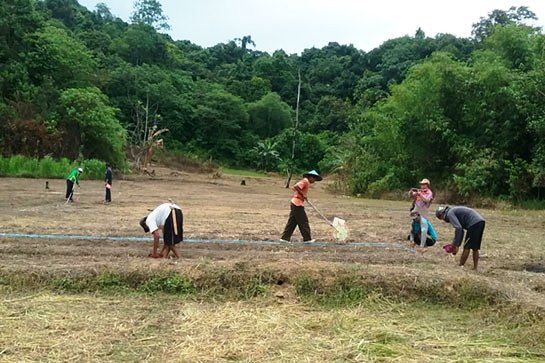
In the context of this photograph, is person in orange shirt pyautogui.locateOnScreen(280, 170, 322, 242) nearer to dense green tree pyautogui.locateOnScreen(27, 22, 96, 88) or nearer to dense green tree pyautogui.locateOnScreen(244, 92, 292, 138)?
dense green tree pyautogui.locateOnScreen(27, 22, 96, 88)

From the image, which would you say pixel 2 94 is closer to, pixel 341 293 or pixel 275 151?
pixel 275 151

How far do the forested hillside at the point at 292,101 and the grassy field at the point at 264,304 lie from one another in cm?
1544

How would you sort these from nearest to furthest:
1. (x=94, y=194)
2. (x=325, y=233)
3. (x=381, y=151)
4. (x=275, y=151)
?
(x=325, y=233) < (x=94, y=194) < (x=381, y=151) < (x=275, y=151)

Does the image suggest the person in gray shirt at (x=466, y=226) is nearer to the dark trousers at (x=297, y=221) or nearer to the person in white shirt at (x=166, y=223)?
the dark trousers at (x=297, y=221)

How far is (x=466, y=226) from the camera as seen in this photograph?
8.62 m

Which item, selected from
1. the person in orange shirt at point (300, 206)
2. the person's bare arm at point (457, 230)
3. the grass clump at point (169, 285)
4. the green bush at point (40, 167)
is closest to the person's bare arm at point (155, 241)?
the grass clump at point (169, 285)

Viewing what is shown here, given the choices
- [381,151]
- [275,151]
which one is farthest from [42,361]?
[275,151]

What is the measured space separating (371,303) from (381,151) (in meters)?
25.9

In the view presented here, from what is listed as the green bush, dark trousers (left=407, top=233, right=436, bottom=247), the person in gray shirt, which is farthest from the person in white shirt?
the green bush

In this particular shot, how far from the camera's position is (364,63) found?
65062 mm

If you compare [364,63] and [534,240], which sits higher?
[364,63]

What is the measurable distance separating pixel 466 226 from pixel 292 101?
5740cm

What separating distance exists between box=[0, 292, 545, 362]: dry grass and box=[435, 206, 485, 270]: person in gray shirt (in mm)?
2120

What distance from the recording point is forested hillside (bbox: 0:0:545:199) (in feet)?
81.6
